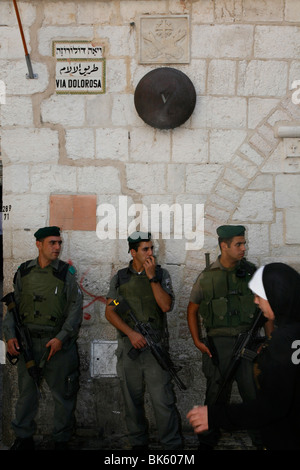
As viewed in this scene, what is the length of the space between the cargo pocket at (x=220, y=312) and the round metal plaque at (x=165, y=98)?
1.68 meters

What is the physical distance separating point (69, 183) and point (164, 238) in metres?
1.06

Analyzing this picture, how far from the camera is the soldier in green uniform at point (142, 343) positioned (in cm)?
374

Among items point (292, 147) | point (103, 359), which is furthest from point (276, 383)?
point (292, 147)

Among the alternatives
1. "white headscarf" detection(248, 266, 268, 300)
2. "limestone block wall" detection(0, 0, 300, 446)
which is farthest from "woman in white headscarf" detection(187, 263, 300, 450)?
"limestone block wall" detection(0, 0, 300, 446)

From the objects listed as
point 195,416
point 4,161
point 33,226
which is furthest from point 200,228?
point 195,416

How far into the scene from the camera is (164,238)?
176 inches

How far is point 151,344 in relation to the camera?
3779mm

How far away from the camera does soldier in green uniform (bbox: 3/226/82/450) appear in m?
3.92

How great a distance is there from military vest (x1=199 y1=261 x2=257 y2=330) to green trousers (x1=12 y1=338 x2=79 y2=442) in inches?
51.1

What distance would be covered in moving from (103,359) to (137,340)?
0.89 m

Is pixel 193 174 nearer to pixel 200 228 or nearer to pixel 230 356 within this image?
pixel 200 228

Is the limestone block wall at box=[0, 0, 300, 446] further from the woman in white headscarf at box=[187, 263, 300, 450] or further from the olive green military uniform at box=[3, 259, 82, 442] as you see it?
the woman in white headscarf at box=[187, 263, 300, 450]

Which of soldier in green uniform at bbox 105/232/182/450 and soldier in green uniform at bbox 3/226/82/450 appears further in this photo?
soldier in green uniform at bbox 3/226/82/450

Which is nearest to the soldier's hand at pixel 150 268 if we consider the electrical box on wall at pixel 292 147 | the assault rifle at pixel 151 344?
the assault rifle at pixel 151 344
